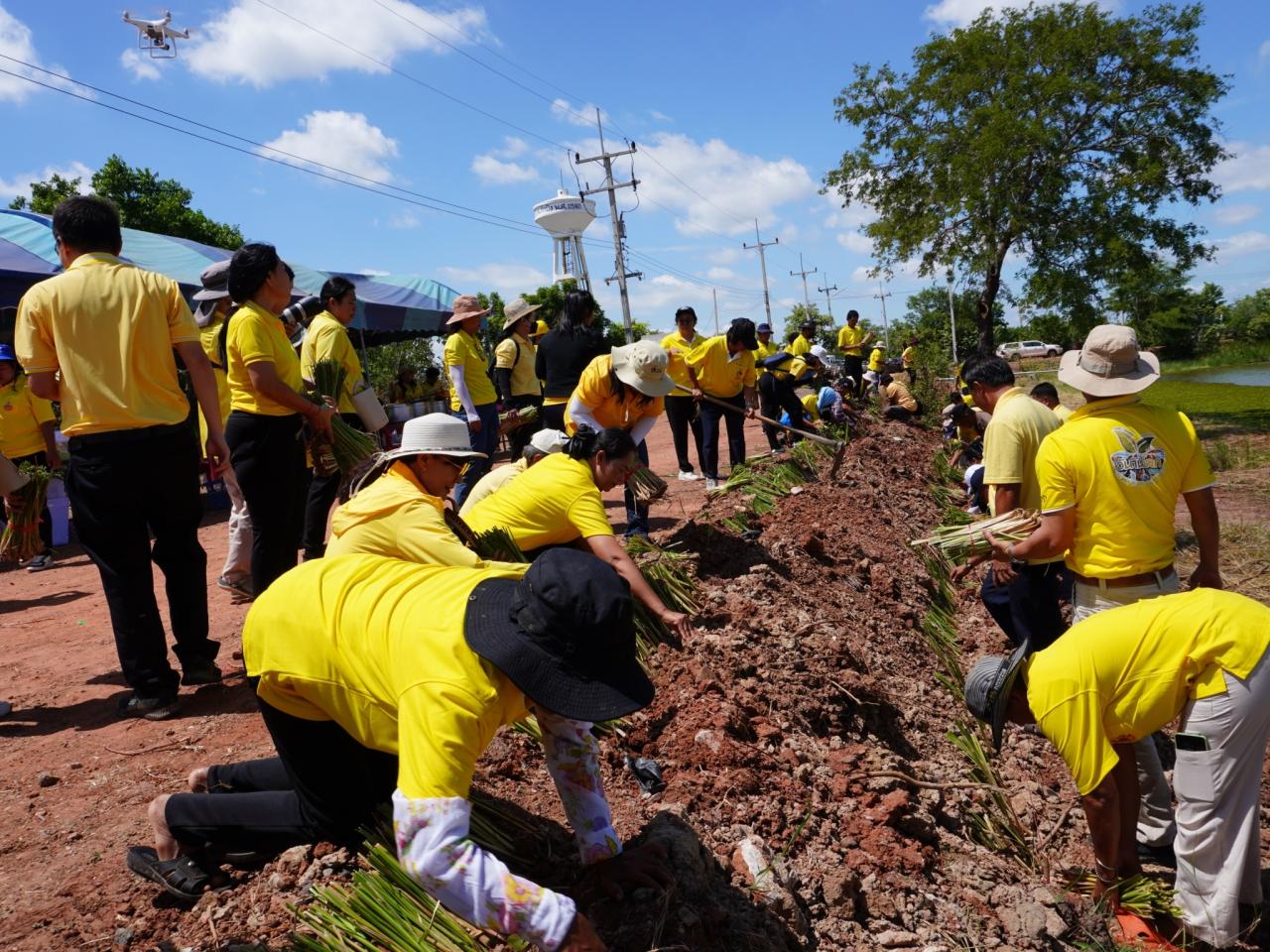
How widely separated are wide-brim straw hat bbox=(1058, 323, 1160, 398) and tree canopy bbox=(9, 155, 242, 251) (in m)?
20.5

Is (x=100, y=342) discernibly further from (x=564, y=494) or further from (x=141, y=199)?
(x=141, y=199)

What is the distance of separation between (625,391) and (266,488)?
2039 mm

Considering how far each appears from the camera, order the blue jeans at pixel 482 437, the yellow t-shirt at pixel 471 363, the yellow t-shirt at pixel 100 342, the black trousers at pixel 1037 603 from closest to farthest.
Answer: the yellow t-shirt at pixel 100 342 → the black trousers at pixel 1037 603 → the yellow t-shirt at pixel 471 363 → the blue jeans at pixel 482 437

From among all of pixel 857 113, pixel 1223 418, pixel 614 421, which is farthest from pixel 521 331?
pixel 1223 418

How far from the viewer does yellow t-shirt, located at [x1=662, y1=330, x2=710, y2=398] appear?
7695 millimetres

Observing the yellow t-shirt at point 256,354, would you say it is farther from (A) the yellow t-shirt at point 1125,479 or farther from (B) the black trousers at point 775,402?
(B) the black trousers at point 775,402

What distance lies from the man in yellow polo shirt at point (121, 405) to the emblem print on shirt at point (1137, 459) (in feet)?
11.2

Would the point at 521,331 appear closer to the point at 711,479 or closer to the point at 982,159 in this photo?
the point at 711,479

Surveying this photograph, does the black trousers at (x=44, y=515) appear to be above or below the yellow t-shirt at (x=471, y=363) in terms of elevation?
below

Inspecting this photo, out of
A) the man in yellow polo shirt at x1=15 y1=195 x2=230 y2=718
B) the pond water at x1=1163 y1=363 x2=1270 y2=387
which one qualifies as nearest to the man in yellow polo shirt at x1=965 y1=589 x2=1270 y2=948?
the man in yellow polo shirt at x1=15 y1=195 x2=230 y2=718

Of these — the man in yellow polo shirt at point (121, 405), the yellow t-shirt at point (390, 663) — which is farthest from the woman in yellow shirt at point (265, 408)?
the yellow t-shirt at point (390, 663)

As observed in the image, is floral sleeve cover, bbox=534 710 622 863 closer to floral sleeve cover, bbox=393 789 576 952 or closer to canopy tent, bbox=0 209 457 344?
floral sleeve cover, bbox=393 789 576 952

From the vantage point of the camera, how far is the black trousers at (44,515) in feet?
22.8

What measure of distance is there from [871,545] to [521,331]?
10.3 feet
